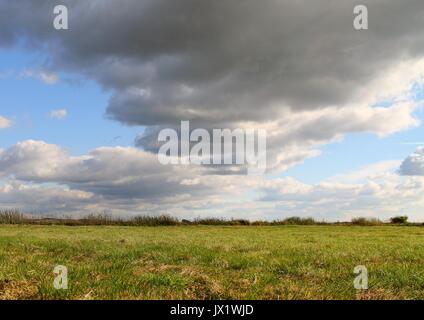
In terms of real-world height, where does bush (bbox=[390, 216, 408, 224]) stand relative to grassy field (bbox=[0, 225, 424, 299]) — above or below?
below

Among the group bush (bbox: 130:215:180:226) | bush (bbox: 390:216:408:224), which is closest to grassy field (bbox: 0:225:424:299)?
bush (bbox: 130:215:180:226)

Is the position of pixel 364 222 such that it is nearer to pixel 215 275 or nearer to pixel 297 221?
pixel 297 221

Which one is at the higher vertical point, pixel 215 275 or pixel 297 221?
pixel 215 275

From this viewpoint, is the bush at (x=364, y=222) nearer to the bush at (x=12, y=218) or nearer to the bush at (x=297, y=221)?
the bush at (x=297, y=221)

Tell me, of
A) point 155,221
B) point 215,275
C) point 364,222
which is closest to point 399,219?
point 364,222

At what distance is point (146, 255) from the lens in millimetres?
16734

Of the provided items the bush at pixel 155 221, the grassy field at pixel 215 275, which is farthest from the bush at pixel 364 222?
the grassy field at pixel 215 275

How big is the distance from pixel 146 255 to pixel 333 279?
735cm

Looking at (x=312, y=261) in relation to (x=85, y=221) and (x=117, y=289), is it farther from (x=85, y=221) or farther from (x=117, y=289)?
(x=85, y=221)

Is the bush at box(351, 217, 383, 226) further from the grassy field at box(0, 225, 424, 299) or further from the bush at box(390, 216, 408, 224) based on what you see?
the grassy field at box(0, 225, 424, 299)

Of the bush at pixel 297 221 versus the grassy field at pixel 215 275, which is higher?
the grassy field at pixel 215 275

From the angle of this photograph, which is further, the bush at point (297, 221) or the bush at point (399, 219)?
the bush at point (399, 219)
